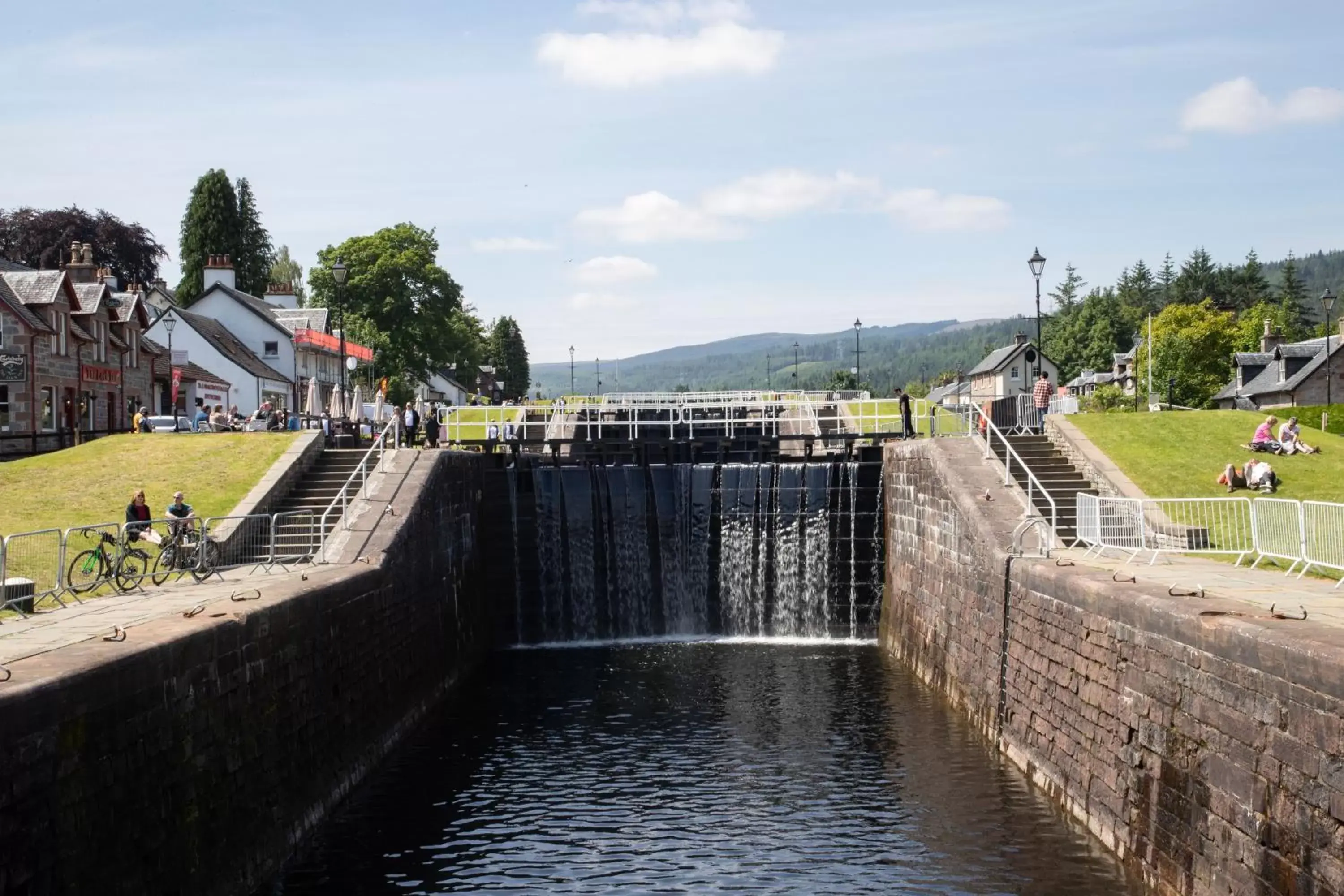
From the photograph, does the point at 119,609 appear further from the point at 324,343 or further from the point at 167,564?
the point at 324,343

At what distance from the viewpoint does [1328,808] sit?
9.91 meters

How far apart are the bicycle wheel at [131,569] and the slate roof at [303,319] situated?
199 ft

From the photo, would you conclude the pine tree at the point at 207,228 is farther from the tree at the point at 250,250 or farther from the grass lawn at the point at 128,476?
the grass lawn at the point at 128,476

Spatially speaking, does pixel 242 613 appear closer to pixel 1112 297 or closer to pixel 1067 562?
pixel 1067 562

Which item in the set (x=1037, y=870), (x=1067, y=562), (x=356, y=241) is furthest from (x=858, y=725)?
(x=356, y=241)

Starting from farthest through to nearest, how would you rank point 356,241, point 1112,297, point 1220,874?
point 1112,297, point 356,241, point 1220,874

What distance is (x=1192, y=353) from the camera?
96.4 m

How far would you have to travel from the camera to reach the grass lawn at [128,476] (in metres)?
27.2

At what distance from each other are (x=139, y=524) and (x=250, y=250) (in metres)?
101

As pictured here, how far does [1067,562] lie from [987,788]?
3475mm

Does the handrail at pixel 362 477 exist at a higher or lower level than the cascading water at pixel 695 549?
higher

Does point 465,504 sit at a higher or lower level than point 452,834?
higher

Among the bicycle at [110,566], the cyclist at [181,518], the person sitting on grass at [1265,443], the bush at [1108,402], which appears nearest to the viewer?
the bicycle at [110,566]

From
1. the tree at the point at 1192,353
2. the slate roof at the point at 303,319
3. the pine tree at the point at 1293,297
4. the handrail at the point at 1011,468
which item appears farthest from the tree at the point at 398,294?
the pine tree at the point at 1293,297
